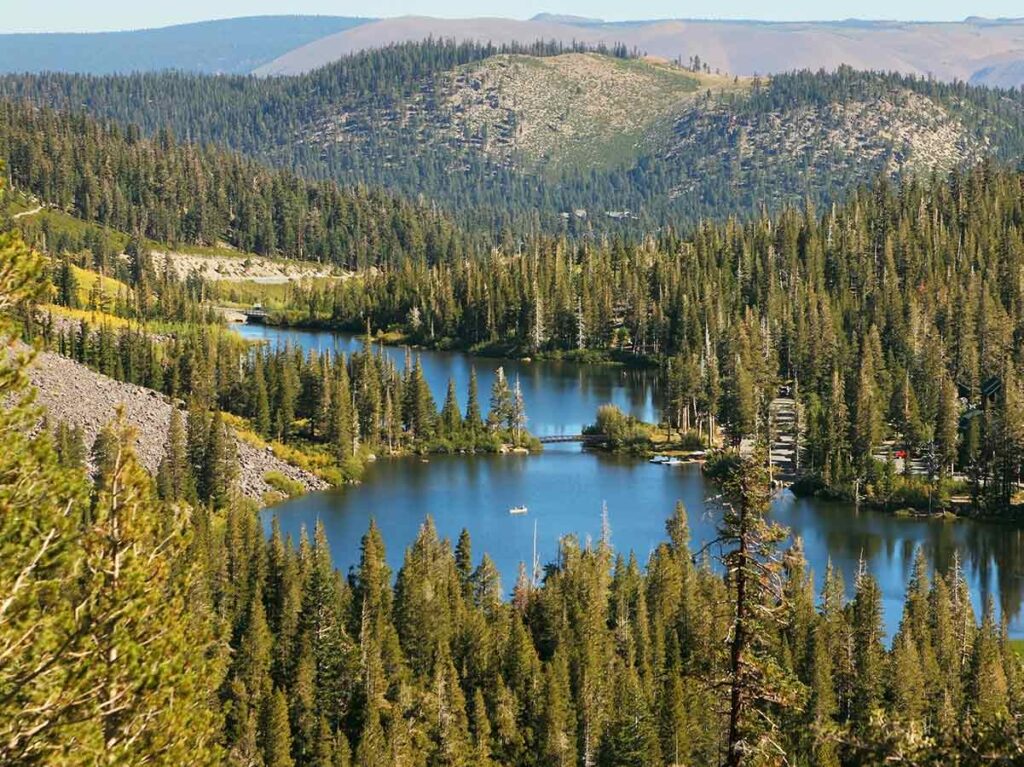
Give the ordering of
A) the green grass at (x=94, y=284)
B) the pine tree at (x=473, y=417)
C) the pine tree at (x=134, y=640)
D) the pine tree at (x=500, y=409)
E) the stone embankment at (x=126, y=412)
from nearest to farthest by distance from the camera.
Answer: the pine tree at (x=134, y=640) → the stone embankment at (x=126, y=412) → the pine tree at (x=473, y=417) → the pine tree at (x=500, y=409) → the green grass at (x=94, y=284)

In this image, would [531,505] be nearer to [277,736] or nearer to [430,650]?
[430,650]

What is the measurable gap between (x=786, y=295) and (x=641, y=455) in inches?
1756

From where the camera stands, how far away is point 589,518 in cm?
8406

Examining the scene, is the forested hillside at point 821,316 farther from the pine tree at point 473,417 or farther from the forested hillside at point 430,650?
the forested hillside at point 430,650

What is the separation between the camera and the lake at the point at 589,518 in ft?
243

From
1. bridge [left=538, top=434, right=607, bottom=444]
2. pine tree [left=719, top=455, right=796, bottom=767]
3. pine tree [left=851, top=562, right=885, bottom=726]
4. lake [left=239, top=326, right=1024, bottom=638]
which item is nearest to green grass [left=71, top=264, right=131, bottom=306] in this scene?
bridge [left=538, top=434, right=607, bottom=444]

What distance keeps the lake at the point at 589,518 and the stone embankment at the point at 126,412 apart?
3.27 meters

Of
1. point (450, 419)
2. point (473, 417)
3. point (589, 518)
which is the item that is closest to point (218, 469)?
point (589, 518)

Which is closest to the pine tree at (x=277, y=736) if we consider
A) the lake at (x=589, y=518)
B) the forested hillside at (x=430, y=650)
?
the forested hillside at (x=430, y=650)

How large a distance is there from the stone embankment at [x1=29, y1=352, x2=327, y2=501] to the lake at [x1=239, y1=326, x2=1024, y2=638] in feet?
10.7

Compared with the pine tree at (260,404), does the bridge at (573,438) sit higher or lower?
lower

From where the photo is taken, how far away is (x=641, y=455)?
105125mm

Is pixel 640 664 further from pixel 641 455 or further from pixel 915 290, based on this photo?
pixel 915 290

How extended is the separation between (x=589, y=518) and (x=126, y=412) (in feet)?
89.2
